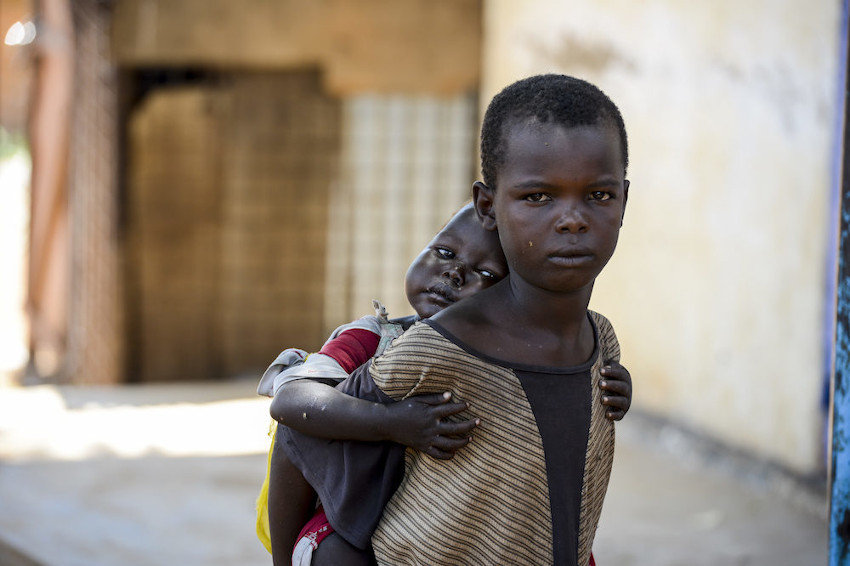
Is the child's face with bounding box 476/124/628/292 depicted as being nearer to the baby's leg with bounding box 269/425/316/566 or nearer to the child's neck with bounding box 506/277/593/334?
the child's neck with bounding box 506/277/593/334

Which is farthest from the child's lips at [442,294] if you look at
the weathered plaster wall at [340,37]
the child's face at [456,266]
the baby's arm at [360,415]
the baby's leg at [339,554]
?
the weathered plaster wall at [340,37]

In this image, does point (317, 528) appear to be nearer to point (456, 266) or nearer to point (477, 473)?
point (477, 473)

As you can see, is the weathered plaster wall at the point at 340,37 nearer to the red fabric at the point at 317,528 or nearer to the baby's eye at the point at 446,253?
the baby's eye at the point at 446,253

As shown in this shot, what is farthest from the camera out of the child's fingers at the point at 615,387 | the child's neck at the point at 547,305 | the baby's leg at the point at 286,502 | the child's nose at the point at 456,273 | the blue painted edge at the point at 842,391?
the blue painted edge at the point at 842,391

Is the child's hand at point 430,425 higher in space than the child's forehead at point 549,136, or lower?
lower

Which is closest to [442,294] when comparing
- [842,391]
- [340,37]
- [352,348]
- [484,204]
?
[352,348]

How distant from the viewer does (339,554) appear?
1.72m

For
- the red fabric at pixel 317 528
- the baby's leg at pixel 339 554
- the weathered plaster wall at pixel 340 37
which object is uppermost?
the weathered plaster wall at pixel 340 37

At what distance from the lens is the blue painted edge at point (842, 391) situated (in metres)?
2.09

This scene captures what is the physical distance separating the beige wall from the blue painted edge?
2077 millimetres

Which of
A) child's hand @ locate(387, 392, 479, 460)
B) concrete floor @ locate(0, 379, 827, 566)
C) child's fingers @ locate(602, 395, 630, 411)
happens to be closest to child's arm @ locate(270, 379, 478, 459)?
child's hand @ locate(387, 392, 479, 460)

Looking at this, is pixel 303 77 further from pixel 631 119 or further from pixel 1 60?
pixel 1 60

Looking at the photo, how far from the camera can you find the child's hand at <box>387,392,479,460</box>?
1579 mm

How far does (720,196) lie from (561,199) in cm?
358
